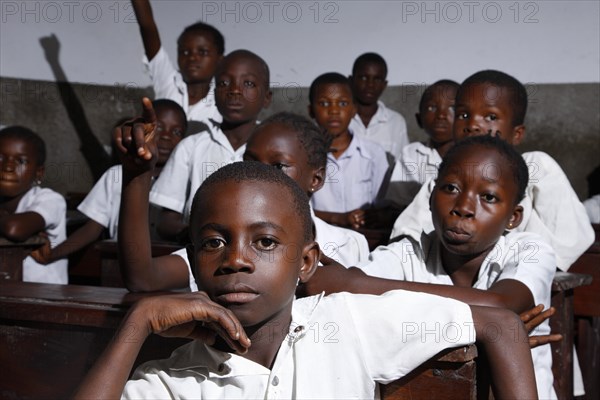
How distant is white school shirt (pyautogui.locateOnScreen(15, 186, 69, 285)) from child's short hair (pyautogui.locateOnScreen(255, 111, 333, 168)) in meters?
1.23

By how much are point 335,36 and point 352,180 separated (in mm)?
1804

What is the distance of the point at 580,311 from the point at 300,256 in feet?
4.91

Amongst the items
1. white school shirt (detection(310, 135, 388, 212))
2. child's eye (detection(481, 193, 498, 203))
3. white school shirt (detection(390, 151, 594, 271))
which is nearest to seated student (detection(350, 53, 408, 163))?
white school shirt (detection(310, 135, 388, 212))

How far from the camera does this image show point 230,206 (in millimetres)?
1403

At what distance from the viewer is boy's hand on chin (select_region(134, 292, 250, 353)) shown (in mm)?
1275

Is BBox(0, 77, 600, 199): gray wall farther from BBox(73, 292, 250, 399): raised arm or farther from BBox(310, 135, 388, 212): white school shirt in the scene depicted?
BBox(73, 292, 250, 399): raised arm

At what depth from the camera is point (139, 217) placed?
1.82m

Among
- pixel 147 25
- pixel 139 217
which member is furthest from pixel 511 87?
pixel 147 25

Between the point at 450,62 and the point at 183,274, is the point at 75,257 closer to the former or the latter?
the point at 183,274

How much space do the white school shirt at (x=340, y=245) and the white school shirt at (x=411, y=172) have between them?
3.36 ft

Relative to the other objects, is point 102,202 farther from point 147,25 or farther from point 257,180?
point 257,180

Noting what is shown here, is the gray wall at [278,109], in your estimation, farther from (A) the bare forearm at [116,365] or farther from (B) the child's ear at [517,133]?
(A) the bare forearm at [116,365]

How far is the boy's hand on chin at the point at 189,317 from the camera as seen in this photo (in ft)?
4.18

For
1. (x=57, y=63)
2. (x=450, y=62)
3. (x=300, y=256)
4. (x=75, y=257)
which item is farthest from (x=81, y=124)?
(x=300, y=256)
